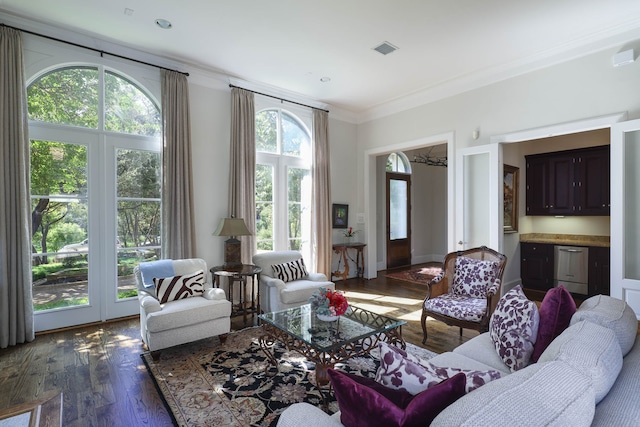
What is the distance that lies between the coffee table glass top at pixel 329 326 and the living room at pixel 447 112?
2.25 m

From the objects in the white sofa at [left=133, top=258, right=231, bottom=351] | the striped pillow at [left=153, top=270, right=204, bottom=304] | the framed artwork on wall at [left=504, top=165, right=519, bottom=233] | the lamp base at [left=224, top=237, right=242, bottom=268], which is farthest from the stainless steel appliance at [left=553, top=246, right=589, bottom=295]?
the striped pillow at [left=153, top=270, right=204, bottom=304]

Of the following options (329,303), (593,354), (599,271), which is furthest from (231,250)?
(599,271)

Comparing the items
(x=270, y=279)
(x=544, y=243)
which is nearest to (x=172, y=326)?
(x=270, y=279)

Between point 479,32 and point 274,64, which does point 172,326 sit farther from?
point 479,32

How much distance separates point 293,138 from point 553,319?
15.8ft

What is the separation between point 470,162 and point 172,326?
173 inches

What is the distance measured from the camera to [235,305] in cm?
475

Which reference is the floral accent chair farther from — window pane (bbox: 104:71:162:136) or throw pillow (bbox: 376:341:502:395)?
window pane (bbox: 104:71:162:136)

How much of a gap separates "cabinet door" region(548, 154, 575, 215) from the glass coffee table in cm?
432

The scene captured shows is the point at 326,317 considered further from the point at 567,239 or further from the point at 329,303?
the point at 567,239

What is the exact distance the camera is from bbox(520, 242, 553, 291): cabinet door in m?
5.30

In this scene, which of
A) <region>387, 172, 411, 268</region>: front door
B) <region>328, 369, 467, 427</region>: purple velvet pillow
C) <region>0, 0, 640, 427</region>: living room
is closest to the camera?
<region>328, 369, 467, 427</region>: purple velvet pillow

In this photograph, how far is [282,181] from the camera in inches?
220

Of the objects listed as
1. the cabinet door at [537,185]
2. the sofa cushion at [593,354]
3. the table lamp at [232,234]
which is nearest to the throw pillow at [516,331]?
the sofa cushion at [593,354]
